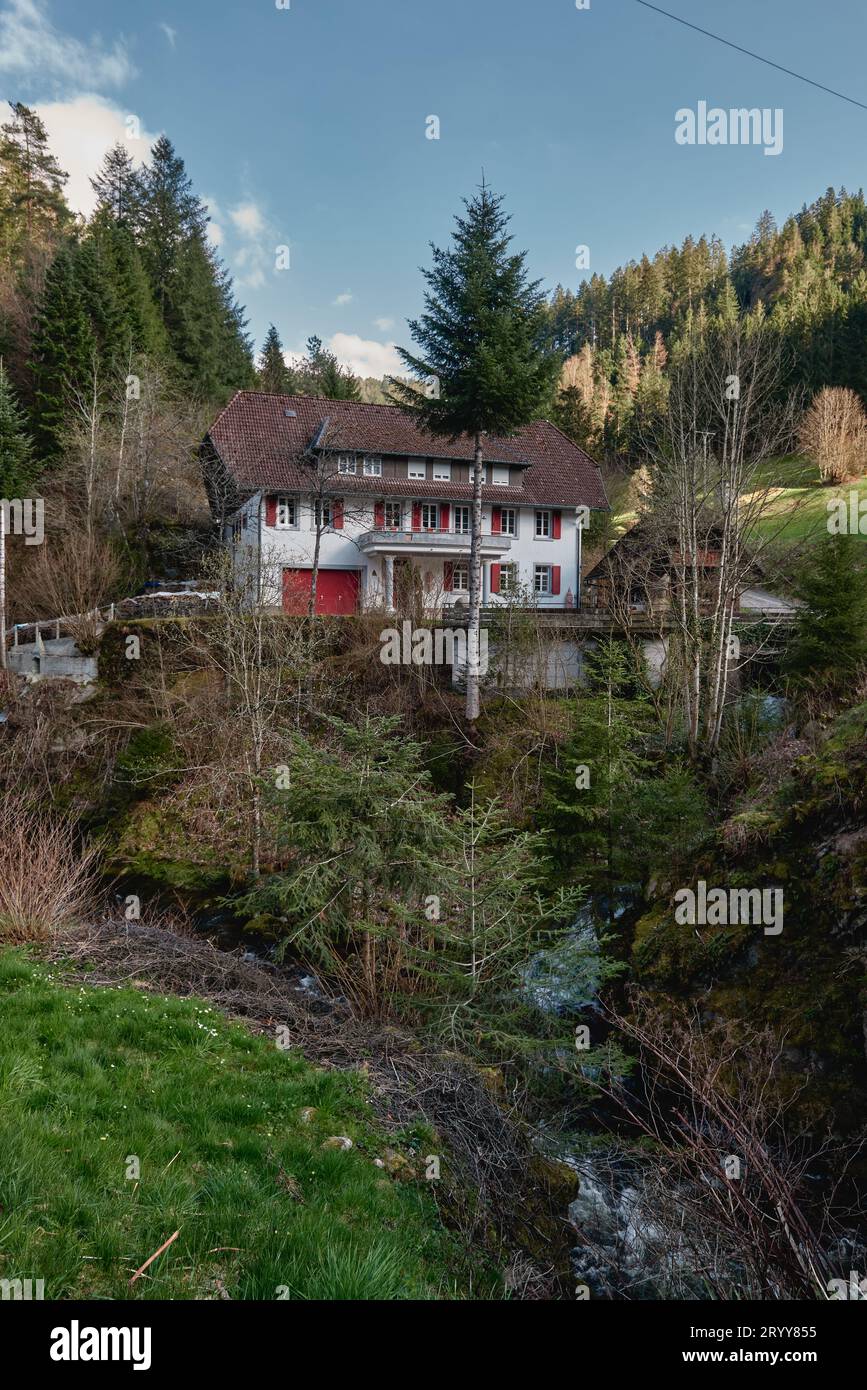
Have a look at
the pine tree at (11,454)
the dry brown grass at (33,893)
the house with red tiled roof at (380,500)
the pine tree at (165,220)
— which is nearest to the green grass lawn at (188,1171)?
the dry brown grass at (33,893)

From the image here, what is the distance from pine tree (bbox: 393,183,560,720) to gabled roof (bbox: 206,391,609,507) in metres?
9.58

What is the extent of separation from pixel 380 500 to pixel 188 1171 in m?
29.0

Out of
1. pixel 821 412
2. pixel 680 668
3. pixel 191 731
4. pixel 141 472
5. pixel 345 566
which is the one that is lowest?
pixel 191 731

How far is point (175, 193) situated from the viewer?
48938mm

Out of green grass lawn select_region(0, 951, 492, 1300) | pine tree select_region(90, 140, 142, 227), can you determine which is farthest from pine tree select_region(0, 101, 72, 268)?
green grass lawn select_region(0, 951, 492, 1300)

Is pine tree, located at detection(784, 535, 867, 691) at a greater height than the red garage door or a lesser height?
lesser

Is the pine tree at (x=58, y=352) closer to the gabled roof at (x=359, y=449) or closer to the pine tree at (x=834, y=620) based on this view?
the gabled roof at (x=359, y=449)

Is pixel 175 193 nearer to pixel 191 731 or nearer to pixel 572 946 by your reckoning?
pixel 191 731

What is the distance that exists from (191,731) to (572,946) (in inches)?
512

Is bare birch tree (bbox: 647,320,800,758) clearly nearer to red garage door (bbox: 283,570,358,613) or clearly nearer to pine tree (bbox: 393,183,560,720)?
pine tree (bbox: 393,183,560,720)

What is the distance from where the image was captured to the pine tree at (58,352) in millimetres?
32438

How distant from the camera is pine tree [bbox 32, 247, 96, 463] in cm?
3244

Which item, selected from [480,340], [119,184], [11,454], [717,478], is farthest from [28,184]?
[717,478]
